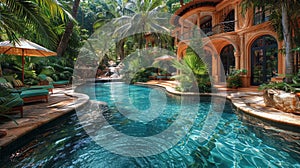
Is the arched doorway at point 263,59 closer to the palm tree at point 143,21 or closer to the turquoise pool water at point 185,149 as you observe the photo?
the turquoise pool water at point 185,149

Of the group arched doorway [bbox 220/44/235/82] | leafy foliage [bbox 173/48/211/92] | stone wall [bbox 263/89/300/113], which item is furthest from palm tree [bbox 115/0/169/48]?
stone wall [bbox 263/89/300/113]

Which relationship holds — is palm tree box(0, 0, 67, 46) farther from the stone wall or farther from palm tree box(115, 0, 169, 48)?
palm tree box(115, 0, 169, 48)

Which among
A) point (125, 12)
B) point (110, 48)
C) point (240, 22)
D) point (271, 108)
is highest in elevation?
point (125, 12)

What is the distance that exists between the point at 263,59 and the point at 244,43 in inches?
67.9

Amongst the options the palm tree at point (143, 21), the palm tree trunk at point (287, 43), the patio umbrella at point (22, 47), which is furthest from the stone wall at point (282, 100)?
the palm tree at point (143, 21)

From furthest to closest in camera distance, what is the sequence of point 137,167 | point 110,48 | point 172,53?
point 110,48 < point 172,53 < point 137,167

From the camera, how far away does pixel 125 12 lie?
2447cm

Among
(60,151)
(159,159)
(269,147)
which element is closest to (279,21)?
(269,147)

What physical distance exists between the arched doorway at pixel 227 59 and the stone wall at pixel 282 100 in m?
8.31

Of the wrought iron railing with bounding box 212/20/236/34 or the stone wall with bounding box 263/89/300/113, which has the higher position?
the wrought iron railing with bounding box 212/20/236/34

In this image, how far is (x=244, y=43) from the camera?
11.8 meters

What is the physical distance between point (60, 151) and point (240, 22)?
13.5 meters

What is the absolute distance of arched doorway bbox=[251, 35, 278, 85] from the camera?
33.8 ft

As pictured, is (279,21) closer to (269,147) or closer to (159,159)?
(269,147)
